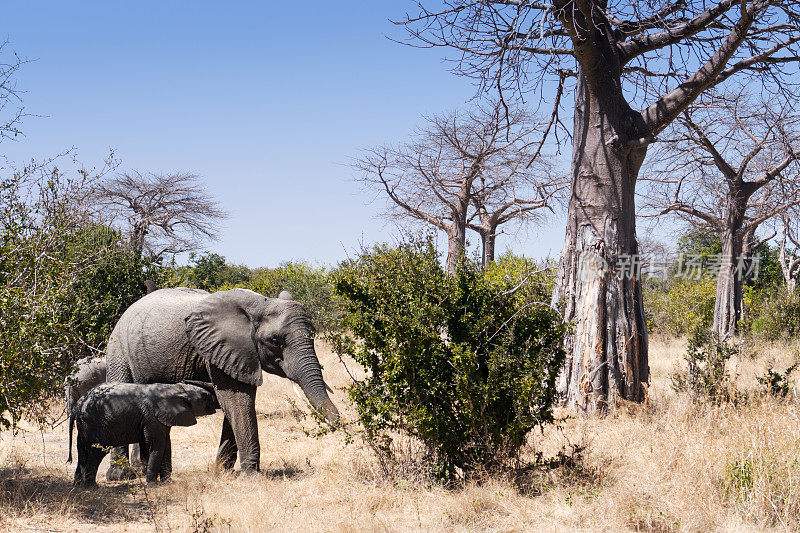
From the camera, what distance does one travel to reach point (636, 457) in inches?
251

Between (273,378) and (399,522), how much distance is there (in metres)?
9.53

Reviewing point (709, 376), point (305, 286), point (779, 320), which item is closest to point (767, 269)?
point (779, 320)

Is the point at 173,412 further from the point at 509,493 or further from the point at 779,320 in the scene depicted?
the point at 779,320

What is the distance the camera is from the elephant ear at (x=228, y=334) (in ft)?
21.6

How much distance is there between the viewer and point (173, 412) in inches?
251

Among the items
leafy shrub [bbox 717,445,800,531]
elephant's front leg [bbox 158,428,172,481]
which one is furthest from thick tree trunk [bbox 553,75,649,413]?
elephant's front leg [bbox 158,428,172,481]

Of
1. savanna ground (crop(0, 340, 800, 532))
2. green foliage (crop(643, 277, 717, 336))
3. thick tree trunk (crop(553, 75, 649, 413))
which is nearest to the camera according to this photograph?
savanna ground (crop(0, 340, 800, 532))

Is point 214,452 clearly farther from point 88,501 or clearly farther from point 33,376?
point 33,376

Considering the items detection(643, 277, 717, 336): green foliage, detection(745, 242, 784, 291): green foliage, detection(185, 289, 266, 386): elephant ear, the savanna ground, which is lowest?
the savanna ground

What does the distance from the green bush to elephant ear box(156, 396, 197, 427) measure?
168cm

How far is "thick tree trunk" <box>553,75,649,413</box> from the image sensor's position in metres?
8.67

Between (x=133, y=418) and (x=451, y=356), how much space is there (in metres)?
3.06

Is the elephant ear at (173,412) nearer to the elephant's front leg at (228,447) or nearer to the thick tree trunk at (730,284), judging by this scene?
the elephant's front leg at (228,447)

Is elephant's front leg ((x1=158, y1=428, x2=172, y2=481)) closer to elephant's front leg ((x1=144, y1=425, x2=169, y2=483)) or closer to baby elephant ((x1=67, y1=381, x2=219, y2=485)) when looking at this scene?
baby elephant ((x1=67, y1=381, x2=219, y2=485))
